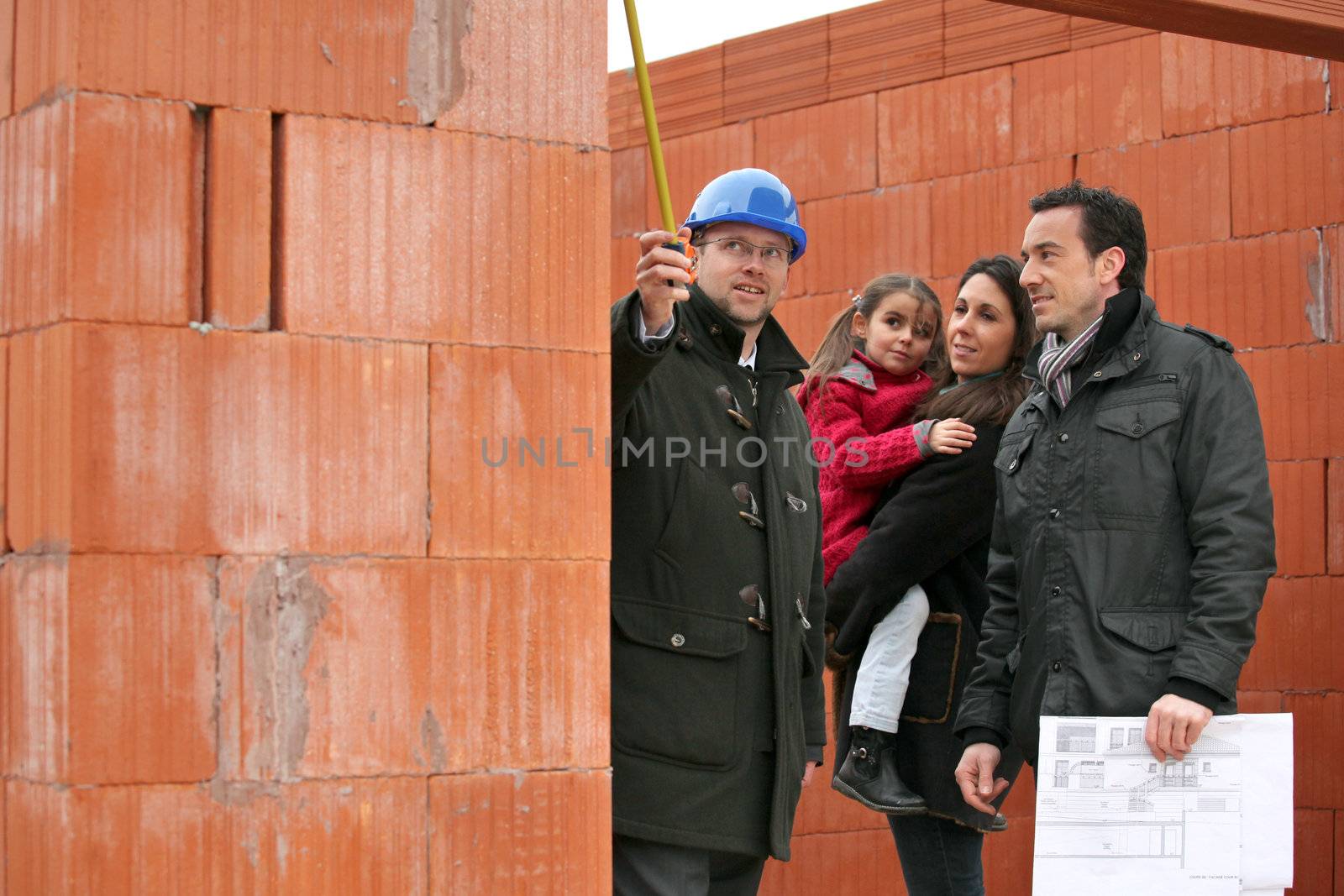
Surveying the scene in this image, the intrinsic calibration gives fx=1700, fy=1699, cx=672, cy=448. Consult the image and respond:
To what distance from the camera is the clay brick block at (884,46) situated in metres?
7.11

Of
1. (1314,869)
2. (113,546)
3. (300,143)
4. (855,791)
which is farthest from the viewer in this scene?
(1314,869)

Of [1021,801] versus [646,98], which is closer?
[646,98]

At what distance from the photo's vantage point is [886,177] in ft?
23.8

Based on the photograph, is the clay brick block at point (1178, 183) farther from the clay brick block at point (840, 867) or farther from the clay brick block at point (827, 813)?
the clay brick block at point (840, 867)

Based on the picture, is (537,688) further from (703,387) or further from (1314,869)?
(1314,869)

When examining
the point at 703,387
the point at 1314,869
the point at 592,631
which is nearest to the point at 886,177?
the point at 1314,869

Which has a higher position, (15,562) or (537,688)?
(15,562)

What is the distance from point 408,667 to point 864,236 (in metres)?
4.87

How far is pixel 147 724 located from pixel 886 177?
204 inches

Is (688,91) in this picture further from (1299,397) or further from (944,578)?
(944,578)

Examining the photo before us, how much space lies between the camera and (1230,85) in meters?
6.16

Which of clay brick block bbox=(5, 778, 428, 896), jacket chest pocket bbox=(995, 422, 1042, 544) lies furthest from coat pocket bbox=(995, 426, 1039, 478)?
clay brick block bbox=(5, 778, 428, 896)

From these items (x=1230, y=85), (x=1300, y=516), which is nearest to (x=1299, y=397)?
(x=1300, y=516)

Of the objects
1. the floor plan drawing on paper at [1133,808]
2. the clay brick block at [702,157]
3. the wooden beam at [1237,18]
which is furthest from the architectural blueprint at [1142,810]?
the clay brick block at [702,157]
